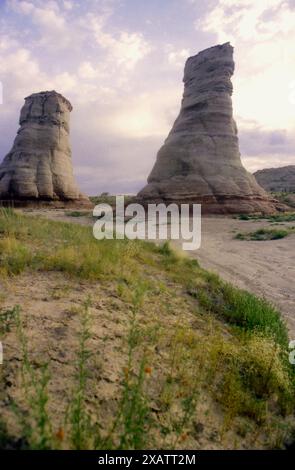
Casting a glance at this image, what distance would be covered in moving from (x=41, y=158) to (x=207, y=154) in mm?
16978

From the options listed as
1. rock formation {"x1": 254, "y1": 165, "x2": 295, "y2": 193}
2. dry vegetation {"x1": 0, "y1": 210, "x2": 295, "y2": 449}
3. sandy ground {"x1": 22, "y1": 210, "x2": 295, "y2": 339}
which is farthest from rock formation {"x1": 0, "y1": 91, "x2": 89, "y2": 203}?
rock formation {"x1": 254, "y1": 165, "x2": 295, "y2": 193}

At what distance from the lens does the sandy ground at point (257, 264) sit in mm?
7227

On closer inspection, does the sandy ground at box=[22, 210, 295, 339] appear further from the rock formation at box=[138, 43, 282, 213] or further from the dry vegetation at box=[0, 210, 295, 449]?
the rock formation at box=[138, 43, 282, 213]

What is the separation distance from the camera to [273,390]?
334cm

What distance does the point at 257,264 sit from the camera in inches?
415

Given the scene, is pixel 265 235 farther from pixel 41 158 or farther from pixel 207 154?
pixel 41 158

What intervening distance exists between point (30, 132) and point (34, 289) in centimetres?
3305

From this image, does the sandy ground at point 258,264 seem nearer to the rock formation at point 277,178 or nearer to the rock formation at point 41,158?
the rock formation at point 41,158

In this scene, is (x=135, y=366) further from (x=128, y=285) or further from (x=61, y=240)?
(x=61, y=240)

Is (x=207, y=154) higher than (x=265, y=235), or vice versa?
(x=207, y=154)

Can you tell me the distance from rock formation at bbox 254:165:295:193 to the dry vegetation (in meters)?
63.5

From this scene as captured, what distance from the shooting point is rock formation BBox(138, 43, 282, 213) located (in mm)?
27281

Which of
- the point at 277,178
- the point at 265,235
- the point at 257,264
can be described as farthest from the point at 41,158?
the point at 277,178

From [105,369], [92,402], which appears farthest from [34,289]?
[92,402]
